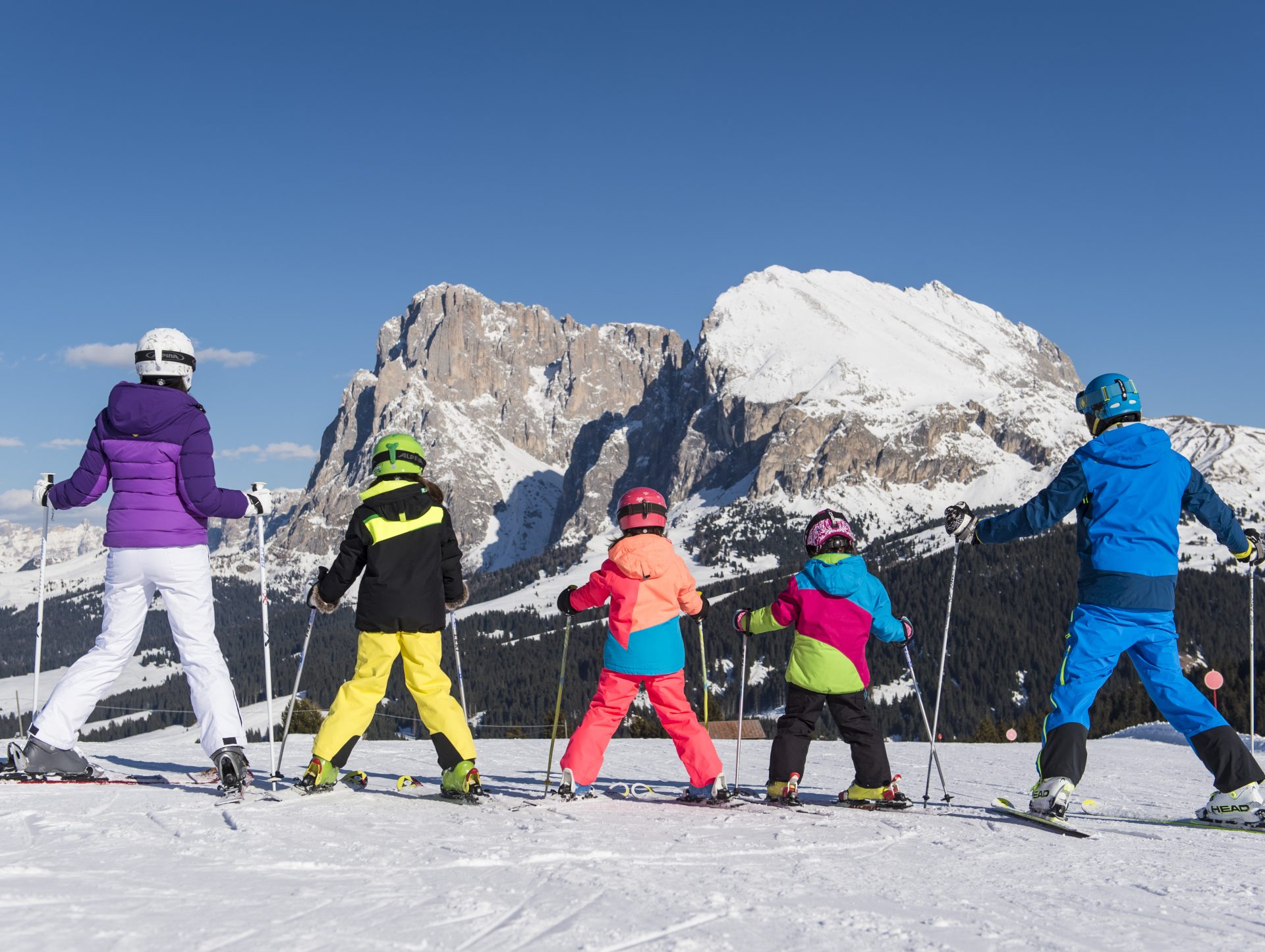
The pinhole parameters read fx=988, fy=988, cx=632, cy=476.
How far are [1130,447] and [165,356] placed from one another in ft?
19.5

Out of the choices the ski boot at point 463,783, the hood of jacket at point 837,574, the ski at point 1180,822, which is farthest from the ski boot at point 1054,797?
the ski boot at point 463,783

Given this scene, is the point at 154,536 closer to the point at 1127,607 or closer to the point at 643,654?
the point at 643,654

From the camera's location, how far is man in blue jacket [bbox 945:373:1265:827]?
557 centimetres

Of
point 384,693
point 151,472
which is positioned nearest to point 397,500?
point 384,693

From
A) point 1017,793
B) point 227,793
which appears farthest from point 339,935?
point 1017,793

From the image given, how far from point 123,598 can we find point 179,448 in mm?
984

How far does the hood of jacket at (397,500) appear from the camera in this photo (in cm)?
609

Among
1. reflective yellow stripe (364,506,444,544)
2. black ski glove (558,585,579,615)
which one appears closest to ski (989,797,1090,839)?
black ski glove (558,585,579,615)

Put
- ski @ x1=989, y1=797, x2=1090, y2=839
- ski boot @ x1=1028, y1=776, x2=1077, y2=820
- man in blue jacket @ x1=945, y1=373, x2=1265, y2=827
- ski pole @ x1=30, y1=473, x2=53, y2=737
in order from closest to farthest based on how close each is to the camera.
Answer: ski @ x1=989, y1=797, x2=1090, y2=839
ski boot @ x1=1028, y1=776, x2=1077, y2=820
man in blue jacket @ x1=945, y1=373, x2=1265, y2=827
ski pole @ x1=30, y1=473, x2=53, y2=737

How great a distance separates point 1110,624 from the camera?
560cm

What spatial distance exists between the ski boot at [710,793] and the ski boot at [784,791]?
0.90 ft

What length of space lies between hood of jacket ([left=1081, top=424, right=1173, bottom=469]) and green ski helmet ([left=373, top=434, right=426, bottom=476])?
4.06 meters

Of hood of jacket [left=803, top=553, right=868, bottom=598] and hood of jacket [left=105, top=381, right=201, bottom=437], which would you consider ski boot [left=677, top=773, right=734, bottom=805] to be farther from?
hood of jacket [left=105, top=381, right=201, bottom=437]

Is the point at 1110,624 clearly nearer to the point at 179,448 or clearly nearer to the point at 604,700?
the point at 604,700
